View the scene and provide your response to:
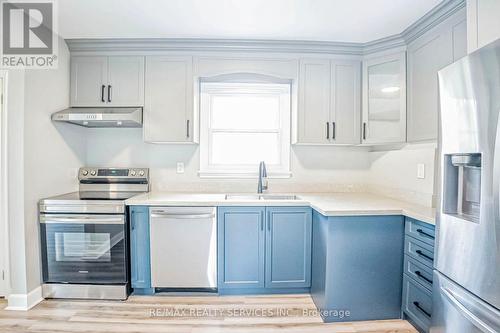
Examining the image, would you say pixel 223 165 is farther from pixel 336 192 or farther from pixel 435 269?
pixel 435 269

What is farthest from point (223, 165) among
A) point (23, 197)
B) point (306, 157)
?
point (23, 197)

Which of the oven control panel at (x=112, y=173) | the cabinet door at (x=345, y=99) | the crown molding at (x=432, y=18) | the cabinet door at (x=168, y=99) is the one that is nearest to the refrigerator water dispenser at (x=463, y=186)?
the crown molding at (x=432, y=18)

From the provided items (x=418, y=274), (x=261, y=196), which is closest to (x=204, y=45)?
(x=261, y=196)

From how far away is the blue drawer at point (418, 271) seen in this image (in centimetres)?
169

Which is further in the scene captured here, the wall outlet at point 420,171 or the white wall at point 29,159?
the wall outlet at point 420,171

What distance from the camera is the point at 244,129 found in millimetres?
2936

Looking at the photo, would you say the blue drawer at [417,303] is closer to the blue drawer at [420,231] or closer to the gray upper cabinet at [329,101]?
the blue drawer at [420,231]

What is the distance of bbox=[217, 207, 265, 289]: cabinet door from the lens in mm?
2279

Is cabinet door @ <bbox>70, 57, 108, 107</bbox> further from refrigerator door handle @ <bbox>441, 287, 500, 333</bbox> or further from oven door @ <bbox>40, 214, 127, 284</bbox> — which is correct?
refrigerator door handle @ <bbox>441, 287, 500, 333</bbox>

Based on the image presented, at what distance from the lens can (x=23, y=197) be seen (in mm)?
2041

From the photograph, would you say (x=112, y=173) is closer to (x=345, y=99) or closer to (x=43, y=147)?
(x=43, y=147)

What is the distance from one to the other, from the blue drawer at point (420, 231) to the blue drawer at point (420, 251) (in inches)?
1.1

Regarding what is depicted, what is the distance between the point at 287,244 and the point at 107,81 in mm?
2312
